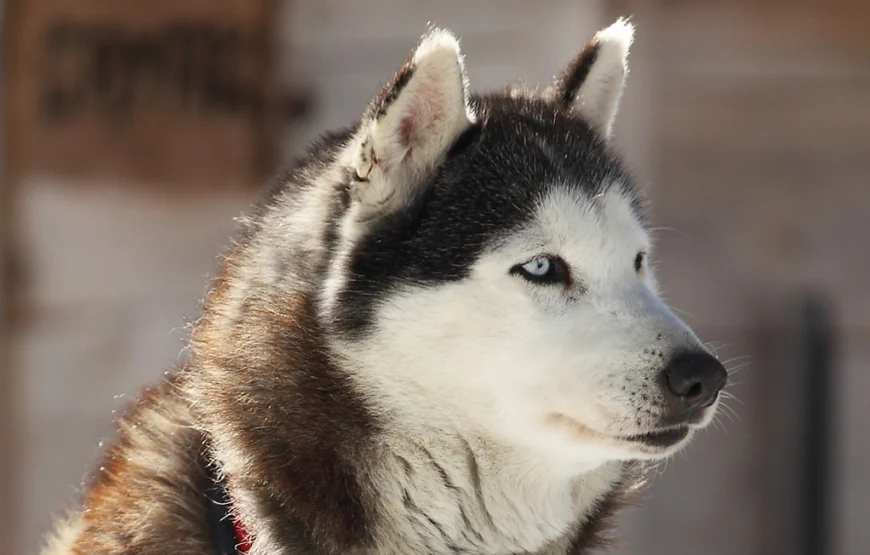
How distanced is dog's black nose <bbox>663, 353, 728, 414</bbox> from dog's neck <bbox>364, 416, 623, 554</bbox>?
0.30 m

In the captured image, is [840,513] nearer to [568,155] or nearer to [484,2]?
[484,2]

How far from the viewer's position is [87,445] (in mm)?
5840

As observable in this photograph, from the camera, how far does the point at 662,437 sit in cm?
234

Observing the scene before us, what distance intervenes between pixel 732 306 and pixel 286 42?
251 centimetres

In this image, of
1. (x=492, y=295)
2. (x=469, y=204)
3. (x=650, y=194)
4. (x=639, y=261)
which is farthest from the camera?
(x=650, y=194)

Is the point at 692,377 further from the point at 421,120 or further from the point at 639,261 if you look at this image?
the point at 421,120

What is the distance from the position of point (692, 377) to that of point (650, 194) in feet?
10.7

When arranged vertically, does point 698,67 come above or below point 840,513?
above

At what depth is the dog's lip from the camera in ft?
7.63

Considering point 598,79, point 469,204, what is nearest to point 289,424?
point 469,204

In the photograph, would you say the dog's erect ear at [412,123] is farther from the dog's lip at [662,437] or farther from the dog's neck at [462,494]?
the dog's lip at [662,437]

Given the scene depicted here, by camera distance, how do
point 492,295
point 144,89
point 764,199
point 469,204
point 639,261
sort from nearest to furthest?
point 492,295, point 469,204, point 639,261, point 764,199, point 144,89

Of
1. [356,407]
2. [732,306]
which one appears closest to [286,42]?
[732,306]

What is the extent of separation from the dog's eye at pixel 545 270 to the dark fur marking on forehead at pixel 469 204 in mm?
85
